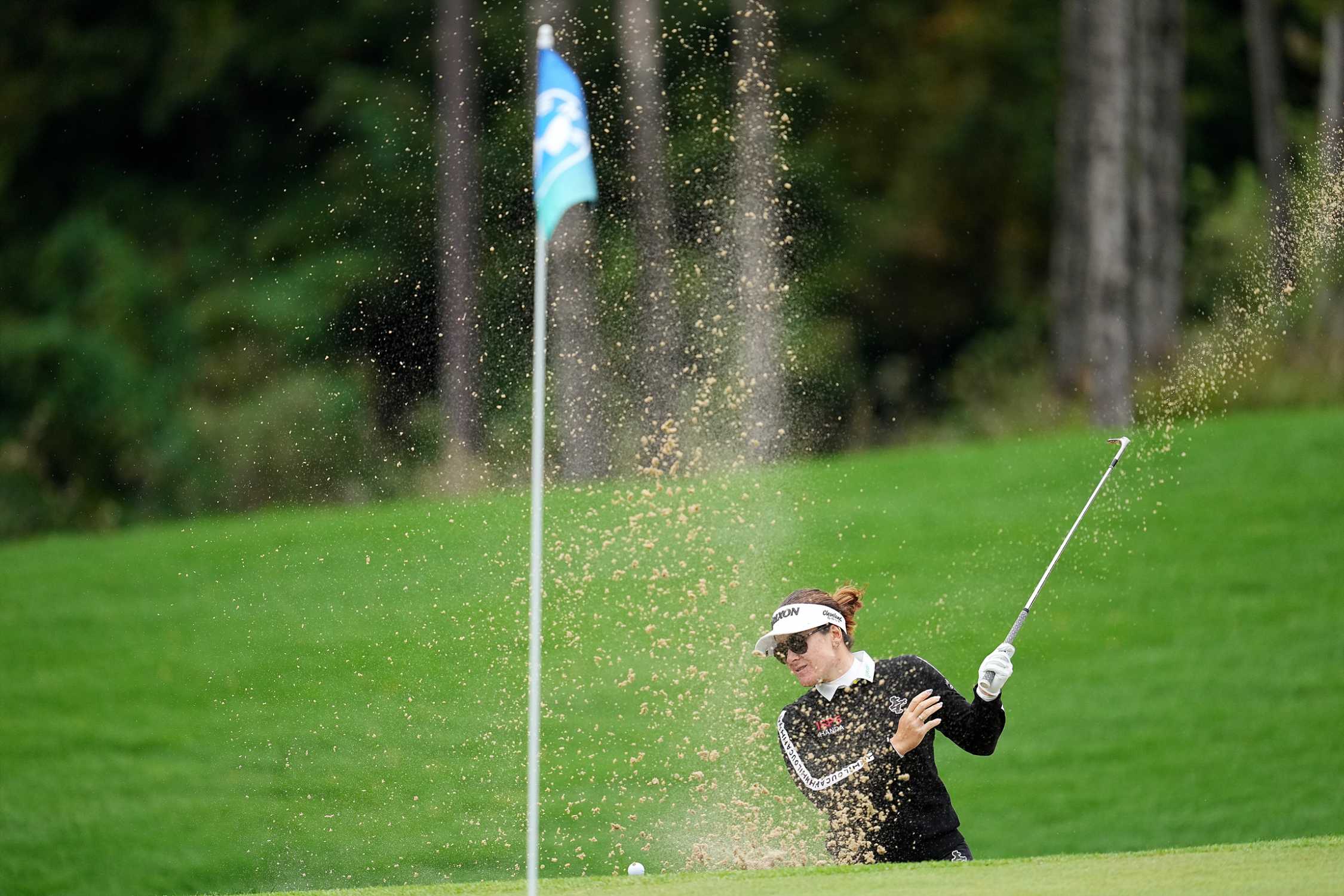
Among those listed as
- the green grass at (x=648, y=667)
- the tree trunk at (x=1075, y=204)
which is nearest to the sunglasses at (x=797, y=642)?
the green grass at (x=648, y=667)

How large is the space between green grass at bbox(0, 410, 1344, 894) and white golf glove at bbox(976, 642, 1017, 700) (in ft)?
5.63

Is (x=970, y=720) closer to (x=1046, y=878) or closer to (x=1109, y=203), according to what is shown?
(x=1046, y=878)

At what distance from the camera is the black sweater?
5641 millimetres

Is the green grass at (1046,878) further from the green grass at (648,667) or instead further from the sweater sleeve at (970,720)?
the green grass at (648,667)

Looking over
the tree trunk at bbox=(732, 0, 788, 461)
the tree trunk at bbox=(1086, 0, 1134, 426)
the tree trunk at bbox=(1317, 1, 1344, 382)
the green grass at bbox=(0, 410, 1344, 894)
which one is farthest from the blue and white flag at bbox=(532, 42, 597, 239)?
the tree trunk at bbox=(1086, 0, 1134, 426)

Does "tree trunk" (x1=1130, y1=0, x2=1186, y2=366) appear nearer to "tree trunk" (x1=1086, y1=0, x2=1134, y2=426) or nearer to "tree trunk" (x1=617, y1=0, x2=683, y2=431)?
"tree trunk" (x1=1086, y1=0, x2=1134, y2=426)

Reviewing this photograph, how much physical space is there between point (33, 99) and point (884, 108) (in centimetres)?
1235

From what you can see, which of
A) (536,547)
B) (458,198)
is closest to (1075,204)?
(458,198)

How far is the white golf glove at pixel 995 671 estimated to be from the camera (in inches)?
213

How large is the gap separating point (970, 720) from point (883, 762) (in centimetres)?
30

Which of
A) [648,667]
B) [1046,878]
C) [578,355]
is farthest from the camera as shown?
[578,355]

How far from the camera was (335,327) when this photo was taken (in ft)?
75.3

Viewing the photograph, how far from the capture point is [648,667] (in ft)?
36.7

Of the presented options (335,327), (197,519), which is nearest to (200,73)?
(335,327)
